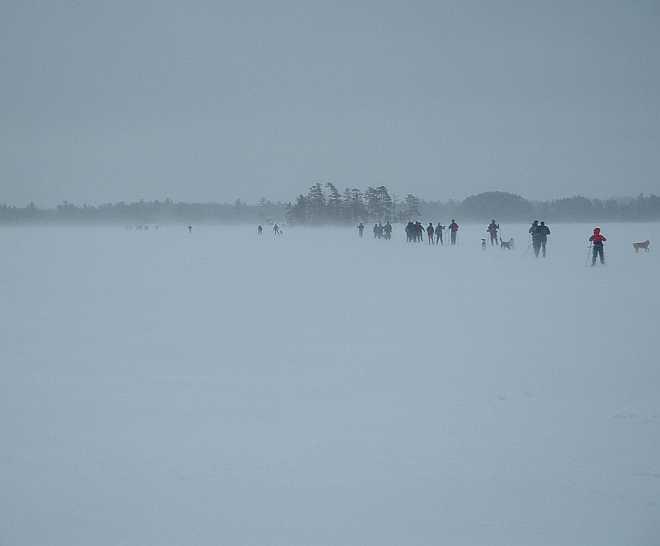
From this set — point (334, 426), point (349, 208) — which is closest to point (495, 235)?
point (334, 426)

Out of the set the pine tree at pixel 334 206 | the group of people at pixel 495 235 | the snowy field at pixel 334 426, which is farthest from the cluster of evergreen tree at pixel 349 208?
the snowy field at pixel 334 426

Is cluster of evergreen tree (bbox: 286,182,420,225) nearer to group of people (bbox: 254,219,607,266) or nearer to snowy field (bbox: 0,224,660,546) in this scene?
group of people (bbox: 254,219,607,266)

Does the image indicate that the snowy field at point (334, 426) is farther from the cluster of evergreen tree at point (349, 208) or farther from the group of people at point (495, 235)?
the cluster of evergreen tree at point (349, 208)

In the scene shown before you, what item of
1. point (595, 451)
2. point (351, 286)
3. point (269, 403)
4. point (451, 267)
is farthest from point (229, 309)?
point (451, 267)

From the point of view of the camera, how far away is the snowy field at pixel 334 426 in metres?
3.98

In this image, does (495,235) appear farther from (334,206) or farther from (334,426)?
(334,206)

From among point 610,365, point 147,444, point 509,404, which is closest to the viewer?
point 147,444

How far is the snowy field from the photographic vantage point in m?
3.98

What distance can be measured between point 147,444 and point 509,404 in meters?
3.93

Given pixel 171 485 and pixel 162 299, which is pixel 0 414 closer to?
pixel 171 485

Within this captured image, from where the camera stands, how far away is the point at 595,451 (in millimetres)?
4715

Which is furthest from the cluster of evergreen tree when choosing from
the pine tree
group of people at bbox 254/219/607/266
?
group of people at bbox 254/219/607/266

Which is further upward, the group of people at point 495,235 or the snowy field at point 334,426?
the group of people at point 495,235

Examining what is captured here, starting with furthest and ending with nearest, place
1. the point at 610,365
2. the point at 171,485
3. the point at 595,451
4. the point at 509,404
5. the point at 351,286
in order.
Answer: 1. the point at 351,286
2. the point at 610,365
3. the point at 509,404
4. the point at 595,451
5. the point at 171,485
